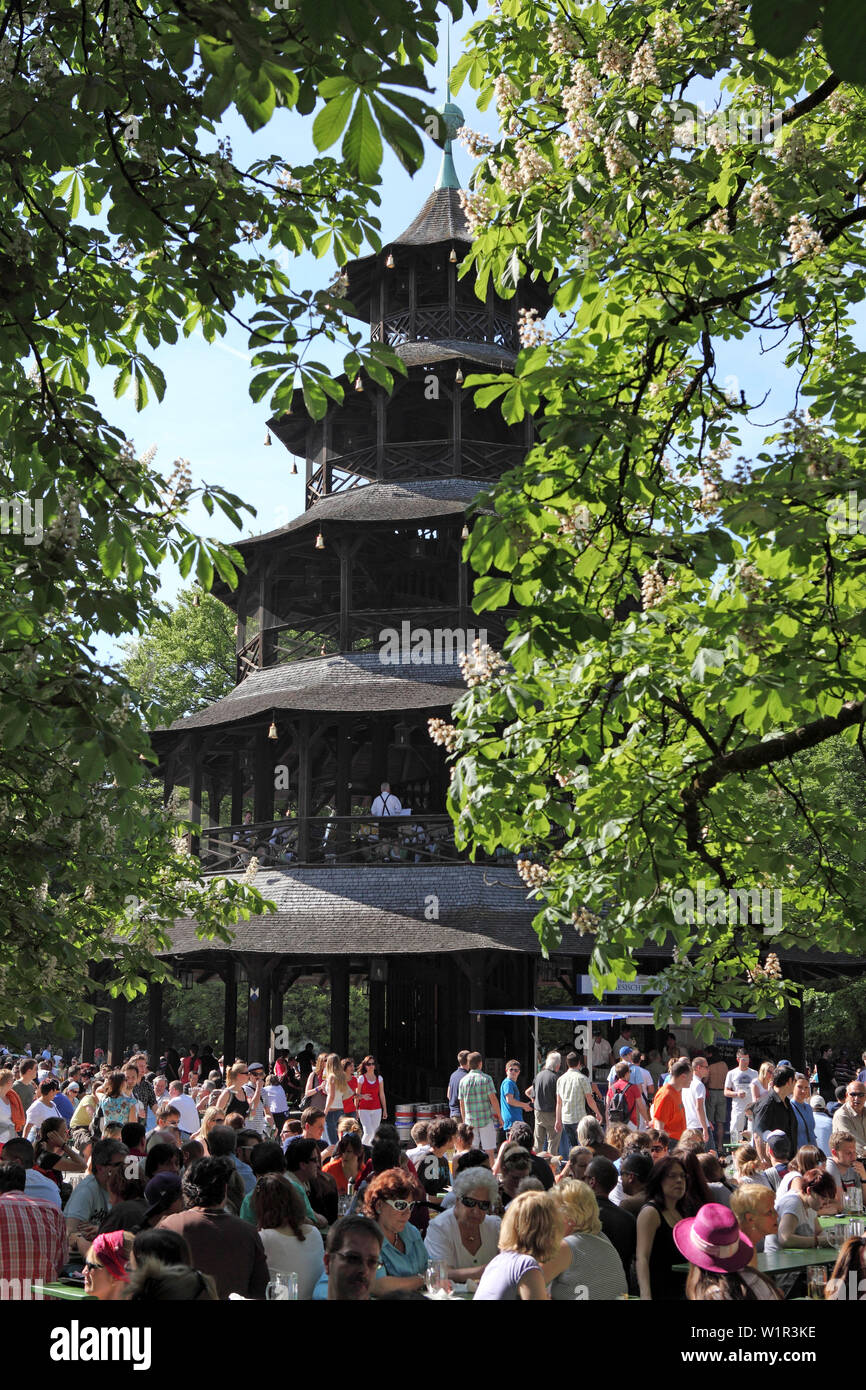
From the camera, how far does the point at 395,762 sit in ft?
112

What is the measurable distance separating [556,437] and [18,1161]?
7.09 metres

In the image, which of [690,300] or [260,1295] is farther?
[260,1295]

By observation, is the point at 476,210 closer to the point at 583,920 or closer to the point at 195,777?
the point at 583,920

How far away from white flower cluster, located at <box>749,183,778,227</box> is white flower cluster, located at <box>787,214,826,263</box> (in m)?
0.23

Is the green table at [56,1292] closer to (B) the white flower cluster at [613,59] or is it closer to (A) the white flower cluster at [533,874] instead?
(A) the white flower cluster at [533,874]

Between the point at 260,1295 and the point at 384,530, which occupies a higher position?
the point at 384,530

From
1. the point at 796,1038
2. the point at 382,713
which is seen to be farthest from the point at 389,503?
the point at 796,1038

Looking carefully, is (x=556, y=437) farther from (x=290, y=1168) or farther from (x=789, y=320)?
(x=290, y=1168)

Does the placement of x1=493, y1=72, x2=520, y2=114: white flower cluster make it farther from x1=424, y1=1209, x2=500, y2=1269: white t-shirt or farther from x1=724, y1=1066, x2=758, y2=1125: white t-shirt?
x1=724, y1=1066, x2=758, y2=1125: white t-shirt

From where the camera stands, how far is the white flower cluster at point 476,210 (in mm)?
7090

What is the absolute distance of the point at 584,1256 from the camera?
709 centimetres

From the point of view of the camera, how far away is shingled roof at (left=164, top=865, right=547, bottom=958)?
2502 cm

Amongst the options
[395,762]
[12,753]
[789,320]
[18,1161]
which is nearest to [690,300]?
[789,320]

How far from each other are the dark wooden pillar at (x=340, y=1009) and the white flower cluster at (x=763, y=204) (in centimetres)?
2221
